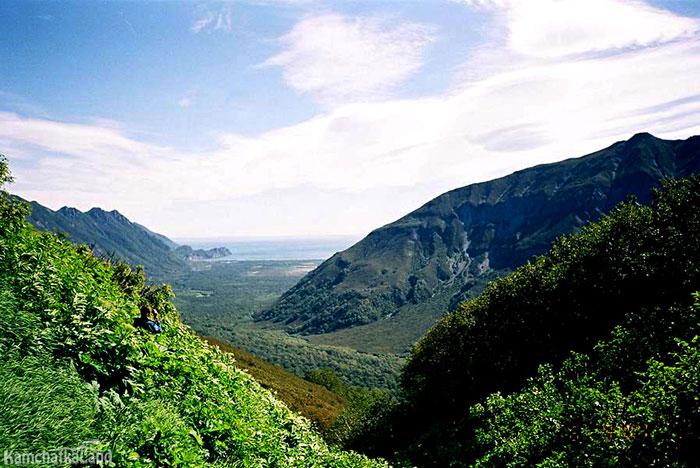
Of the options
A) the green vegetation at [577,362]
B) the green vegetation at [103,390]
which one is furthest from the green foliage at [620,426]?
the green vegetation at [103,390]

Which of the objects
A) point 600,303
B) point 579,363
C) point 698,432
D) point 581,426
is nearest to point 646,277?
point 600,303

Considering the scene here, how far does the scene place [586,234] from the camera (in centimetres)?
5056

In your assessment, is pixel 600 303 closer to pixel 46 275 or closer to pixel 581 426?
pixel 581 426

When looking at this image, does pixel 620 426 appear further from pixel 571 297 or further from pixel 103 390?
pixel 571 297

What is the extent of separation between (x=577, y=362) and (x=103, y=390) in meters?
24.8

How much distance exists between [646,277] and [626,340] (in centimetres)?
1890

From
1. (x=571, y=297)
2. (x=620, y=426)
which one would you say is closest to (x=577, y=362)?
(x=620, y=426)

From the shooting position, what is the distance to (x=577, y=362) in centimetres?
2283

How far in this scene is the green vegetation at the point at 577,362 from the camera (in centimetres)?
1116

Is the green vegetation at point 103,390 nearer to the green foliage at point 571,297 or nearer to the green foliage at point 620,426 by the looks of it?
the green foliage at point 620,426

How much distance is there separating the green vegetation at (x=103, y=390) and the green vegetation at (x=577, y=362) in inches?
375

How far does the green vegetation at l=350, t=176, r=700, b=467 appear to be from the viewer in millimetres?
11156

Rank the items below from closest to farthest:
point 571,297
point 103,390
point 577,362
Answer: point 103,390
point 577,362
point 571,297

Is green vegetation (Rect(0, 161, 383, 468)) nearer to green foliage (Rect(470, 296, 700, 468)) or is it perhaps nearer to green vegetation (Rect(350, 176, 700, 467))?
green foliage (Rect(470, 296, 700, 468))
